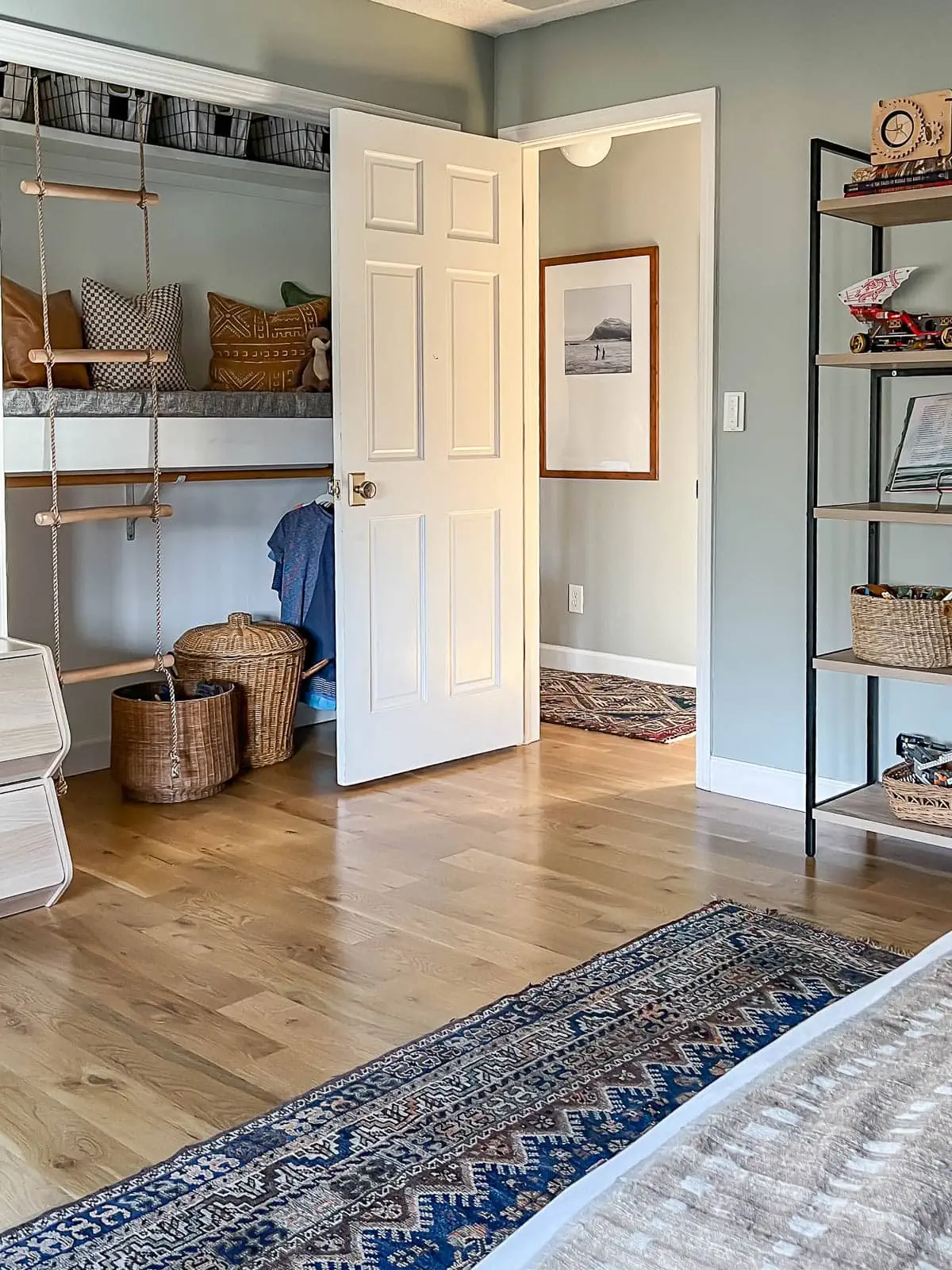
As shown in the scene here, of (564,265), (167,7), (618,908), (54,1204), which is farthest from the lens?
(564,265)

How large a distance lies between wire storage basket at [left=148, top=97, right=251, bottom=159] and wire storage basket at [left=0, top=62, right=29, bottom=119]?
22.0 inches

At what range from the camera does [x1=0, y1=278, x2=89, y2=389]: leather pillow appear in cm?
384

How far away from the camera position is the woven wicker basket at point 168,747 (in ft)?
13.9

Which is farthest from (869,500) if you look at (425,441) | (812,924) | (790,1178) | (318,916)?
(790,1178)

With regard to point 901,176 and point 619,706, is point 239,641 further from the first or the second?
point 901,176

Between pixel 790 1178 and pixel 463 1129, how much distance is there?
1.44 meters

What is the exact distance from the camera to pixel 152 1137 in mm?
2219

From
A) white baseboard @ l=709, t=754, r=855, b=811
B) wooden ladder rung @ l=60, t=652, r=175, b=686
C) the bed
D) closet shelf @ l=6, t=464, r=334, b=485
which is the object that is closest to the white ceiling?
closet shelf @ l=6, t=464, r=334, b=485

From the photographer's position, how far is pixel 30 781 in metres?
3.25

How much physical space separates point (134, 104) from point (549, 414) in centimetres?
263

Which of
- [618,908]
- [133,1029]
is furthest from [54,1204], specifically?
[618,908]

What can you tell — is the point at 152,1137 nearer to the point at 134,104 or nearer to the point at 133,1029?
the point at 133,1029

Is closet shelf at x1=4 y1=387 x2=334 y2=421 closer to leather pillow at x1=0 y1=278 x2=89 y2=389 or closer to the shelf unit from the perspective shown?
leather pillow at x1=0 y1=278 x2=89 y2=389

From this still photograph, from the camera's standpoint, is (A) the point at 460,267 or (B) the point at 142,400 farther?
(A) the point at 460,267
